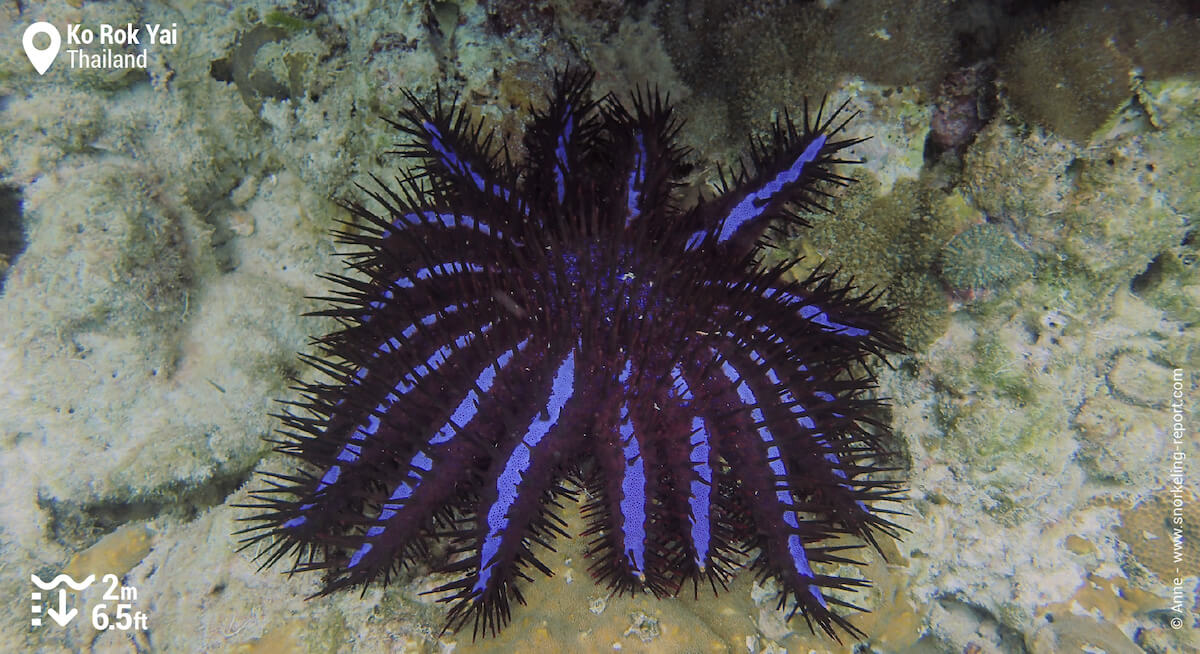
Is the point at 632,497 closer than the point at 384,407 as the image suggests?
Yes

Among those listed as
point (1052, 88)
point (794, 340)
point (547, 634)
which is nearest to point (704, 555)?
point (547, 634)

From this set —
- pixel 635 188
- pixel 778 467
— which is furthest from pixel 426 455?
pixel 635 188

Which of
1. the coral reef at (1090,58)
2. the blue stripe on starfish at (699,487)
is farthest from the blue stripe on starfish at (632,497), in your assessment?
the coral reef at (1090,58)

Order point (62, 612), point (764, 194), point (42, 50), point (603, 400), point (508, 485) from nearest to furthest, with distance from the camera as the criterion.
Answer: point (508, 485) < point (603, 400) < point (764, 194) < point (62, 612) < point (42, 50)

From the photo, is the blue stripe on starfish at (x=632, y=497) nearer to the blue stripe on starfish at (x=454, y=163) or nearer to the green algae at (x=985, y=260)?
the blue stripe on starfish at (x=454, y=163)

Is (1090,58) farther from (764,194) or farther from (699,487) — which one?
(699,487)

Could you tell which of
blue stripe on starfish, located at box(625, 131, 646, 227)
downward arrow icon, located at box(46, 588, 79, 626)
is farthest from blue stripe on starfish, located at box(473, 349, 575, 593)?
downward arrow icon, located at box(46, 588, 79, 626)

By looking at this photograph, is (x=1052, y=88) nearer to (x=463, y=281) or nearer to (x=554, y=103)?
(x=554, y=103)
